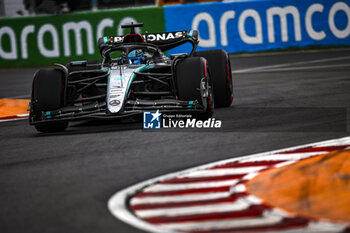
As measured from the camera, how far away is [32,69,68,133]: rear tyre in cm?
855

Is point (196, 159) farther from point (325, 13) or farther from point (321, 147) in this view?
point (325, 13)

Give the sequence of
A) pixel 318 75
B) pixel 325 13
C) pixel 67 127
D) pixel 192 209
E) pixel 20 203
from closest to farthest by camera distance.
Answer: pixel 192 209 → pixel 20 203 → pixel 67 127 → pixel 318 75 → pixel 325 13

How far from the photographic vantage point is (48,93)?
8.58 metres

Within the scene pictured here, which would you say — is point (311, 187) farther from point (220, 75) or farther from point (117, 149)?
point (220, 75)

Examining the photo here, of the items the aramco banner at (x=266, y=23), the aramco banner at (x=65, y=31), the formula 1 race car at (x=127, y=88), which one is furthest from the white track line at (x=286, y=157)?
the aramco banner at (x=65, y=31)

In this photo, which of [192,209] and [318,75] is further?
[318,75]

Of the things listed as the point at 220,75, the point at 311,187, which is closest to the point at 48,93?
the point at 220,75

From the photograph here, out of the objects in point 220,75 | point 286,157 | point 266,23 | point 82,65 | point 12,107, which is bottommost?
point 12,107

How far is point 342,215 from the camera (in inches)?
161

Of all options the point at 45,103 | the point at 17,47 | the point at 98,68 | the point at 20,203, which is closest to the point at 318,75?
the point at 98,68

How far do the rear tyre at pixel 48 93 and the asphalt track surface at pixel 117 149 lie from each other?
0.21 metres

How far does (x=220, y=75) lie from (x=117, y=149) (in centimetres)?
321

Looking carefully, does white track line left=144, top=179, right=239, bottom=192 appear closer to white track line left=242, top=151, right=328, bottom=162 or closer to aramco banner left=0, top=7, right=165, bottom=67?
white track line left=242, top=151, right=328, bottom=162

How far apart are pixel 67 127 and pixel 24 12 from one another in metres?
13.9
